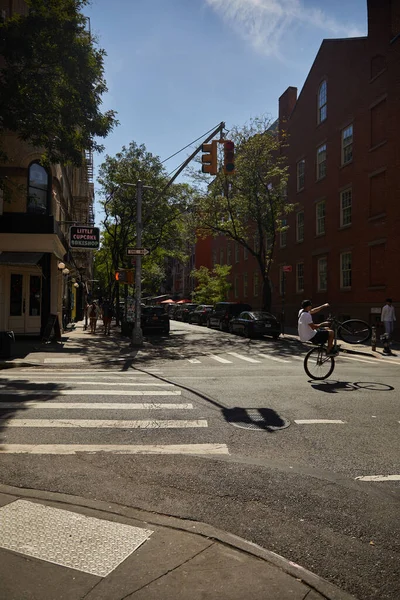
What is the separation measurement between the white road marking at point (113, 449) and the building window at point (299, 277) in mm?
28504

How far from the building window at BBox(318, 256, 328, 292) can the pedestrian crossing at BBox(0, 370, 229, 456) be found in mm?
21231

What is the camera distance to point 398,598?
2.78 meters

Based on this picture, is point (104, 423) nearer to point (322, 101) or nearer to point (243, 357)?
point (243, 357)

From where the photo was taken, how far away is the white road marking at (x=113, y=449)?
5.43 m

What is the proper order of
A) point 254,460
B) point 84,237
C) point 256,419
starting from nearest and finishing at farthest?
point 254,460 < point 256,419 < point 84,237

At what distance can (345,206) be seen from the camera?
27219mm

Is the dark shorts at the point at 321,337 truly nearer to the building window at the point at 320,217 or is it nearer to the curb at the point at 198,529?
the curb at the point at 198,529

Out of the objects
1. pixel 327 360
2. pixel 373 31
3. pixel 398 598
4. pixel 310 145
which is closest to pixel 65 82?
pixel 327 360

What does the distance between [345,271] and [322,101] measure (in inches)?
471

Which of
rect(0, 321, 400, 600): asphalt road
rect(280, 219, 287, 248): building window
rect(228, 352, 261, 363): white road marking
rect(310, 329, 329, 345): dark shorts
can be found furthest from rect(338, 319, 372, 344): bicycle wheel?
rect(280, 219, 287, 248): building window

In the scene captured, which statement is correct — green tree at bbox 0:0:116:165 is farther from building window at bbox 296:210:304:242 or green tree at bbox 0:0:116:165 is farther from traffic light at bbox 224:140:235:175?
building window at bbox 296:210:304:242

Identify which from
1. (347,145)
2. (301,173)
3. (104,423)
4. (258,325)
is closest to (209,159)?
(104,423)

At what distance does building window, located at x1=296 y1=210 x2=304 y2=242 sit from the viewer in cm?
3331

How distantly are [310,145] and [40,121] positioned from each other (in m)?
23.2
